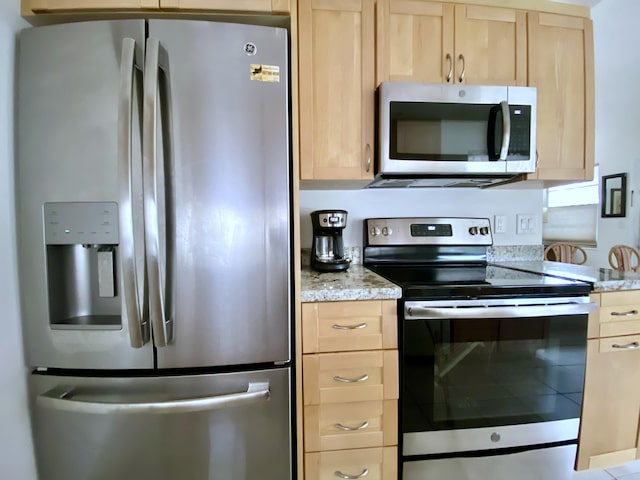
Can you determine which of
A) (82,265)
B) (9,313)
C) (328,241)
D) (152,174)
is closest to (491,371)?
(328,241)

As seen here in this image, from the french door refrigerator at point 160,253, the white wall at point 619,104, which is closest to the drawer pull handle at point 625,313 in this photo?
the french door refrigerator at point 160,253

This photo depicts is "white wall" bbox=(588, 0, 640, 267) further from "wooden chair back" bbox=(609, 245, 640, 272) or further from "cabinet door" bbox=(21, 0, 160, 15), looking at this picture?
"cabinet door" bbox=(21, 0, 160, 15)

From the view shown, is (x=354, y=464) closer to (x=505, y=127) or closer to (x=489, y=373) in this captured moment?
(x=489, y=373)

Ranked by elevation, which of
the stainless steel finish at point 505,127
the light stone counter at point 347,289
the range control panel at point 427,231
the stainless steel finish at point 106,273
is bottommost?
the light stone counter at point 347,289

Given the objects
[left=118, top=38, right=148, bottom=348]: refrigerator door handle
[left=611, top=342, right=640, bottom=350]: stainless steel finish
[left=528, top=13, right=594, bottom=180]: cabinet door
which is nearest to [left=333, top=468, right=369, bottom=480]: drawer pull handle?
[left=118, top=38, right=148, bottom=348]: refrigerator door handle

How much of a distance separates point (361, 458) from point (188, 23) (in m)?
1.59

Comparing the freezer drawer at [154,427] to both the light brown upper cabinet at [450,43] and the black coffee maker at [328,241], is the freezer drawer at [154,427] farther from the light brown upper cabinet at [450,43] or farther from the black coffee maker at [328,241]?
the light brown upper cabinet at [450,43]

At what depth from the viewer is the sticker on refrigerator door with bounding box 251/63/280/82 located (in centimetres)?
92

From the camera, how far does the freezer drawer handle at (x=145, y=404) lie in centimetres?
89

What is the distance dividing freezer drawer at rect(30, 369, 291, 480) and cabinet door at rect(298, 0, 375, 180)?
0.89 metres

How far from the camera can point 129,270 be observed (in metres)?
0.83

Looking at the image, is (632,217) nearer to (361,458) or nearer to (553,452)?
(553,452)

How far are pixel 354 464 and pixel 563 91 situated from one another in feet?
6.31

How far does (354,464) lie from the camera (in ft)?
3.61
